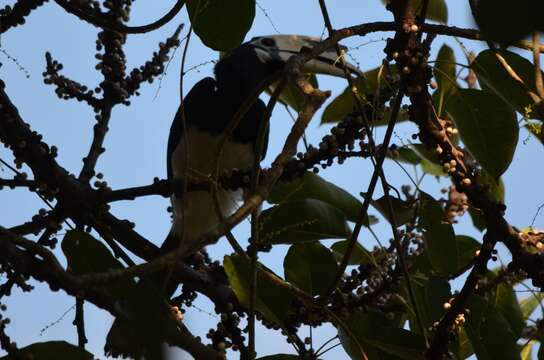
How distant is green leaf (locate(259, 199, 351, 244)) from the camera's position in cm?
137

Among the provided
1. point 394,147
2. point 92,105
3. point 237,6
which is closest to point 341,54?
point 237,6

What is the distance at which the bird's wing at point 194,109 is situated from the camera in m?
2.59

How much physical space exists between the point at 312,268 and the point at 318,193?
28 cm

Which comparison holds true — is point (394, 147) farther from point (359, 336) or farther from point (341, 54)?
point (359, 336)

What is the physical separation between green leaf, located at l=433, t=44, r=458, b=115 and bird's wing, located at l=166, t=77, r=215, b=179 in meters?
1.19

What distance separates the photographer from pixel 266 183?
0.92 m

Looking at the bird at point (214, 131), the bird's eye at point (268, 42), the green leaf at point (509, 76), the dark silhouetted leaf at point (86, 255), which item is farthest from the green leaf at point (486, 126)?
the bird's eye at point (268, 42)

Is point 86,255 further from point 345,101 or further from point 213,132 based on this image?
point 213,132

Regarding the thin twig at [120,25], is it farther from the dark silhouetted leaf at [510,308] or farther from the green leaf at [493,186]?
the dark silhouetted leaf at [510,308]

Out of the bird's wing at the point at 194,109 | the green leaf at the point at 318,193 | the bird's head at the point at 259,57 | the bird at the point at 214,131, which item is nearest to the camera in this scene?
the green leaf at the point at 318,193

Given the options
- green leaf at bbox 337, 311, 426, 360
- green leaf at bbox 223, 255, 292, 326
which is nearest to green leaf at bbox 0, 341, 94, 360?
green leaf at bbox 223, 255, 292, 326

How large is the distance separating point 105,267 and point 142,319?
9.8 inches

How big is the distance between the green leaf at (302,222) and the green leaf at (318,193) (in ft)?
0.29

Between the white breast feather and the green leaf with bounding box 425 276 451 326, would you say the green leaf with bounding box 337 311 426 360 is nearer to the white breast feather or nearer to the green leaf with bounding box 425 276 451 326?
the green leaf with bounding box 425 276 451 326
